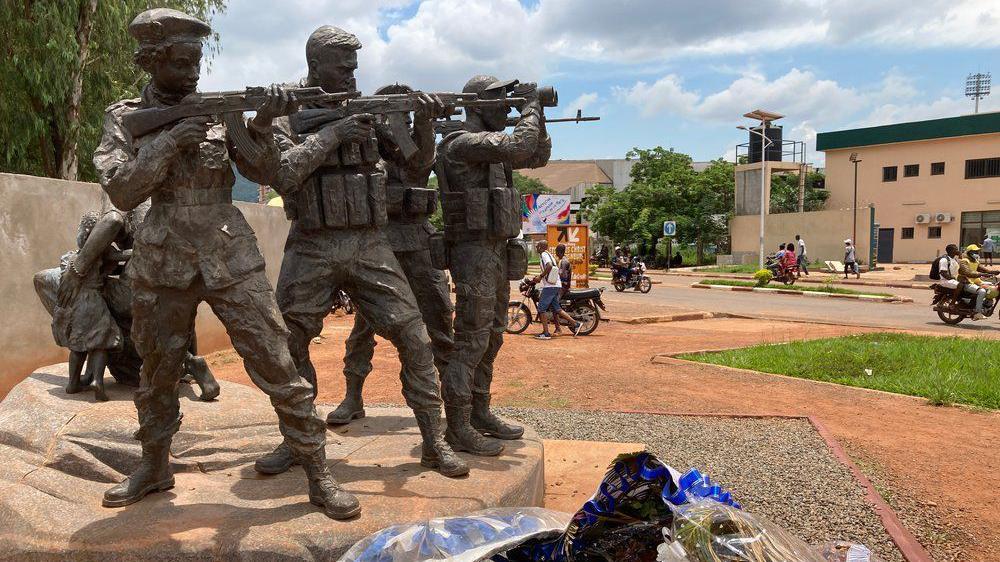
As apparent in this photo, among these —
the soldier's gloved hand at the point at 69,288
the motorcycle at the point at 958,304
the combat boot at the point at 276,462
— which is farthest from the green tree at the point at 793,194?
the combat boot at the point at 276,462

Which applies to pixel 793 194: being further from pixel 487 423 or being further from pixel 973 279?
pixel 487 423

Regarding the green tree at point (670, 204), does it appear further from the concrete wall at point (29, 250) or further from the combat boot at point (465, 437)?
the combat boot at point (465, 437)

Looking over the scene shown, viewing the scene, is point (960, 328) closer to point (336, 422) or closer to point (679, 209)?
point (336, 422)

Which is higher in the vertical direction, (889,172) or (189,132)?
(889,172)

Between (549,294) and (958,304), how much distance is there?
7.99m

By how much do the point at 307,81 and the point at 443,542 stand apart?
2856mm

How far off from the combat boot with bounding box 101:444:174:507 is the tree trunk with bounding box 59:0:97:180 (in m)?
12.0

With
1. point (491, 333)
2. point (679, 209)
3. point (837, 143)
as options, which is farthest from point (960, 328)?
point (837, 143)

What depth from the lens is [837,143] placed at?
3694 cm

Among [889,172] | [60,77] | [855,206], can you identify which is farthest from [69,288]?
[889,172]

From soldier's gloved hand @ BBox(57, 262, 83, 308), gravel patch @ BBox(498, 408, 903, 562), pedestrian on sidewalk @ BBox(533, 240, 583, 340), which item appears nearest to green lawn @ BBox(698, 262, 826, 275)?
pedestrian on sidewalk @ BBox(533, 240, 583, 340)

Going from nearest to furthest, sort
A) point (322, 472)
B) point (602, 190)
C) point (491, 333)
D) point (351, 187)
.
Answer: point (322, 472) → point (351, 187) → point (491, 333) → point (602, 190)

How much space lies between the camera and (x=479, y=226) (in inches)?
176

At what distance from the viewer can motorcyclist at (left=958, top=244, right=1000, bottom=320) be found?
525 inches
